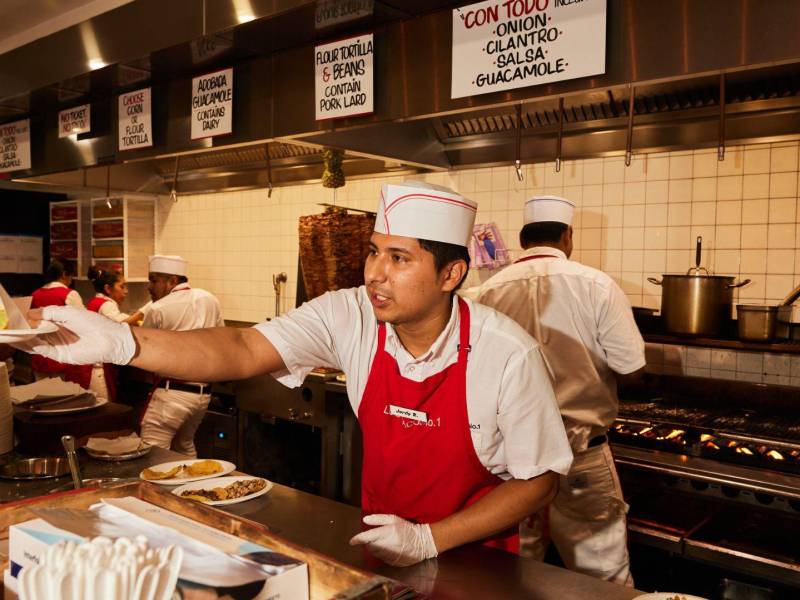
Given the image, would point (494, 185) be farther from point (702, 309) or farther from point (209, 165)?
point (209, 165)

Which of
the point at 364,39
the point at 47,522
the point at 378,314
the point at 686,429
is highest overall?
the point at 364,39

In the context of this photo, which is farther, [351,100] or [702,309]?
[702,309]

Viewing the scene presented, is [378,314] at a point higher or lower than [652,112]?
lower

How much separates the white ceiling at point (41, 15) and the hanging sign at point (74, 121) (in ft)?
1.55

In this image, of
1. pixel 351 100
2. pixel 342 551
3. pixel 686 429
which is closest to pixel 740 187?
pixel 686 429

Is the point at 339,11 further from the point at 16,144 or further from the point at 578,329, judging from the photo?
the point at 16,144

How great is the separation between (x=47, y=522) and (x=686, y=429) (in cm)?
295

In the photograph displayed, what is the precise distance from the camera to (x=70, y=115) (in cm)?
444

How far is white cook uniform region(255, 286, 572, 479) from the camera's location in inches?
70.2

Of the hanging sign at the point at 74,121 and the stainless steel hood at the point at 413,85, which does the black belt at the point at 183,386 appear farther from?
the hanging sign at the point at 74,121

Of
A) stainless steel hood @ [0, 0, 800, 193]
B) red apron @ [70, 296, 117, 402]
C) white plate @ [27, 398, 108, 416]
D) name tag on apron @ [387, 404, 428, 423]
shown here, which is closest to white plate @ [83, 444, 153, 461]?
white plate @ [27, 398, 108, 416]

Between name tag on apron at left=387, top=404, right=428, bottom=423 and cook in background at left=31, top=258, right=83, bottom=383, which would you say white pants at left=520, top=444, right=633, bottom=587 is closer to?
name tag on apron at left=387, top=404, right=428, bottom=423

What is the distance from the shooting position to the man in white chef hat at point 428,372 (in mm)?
1764

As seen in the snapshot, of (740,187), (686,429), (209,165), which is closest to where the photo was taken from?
(686,429)
